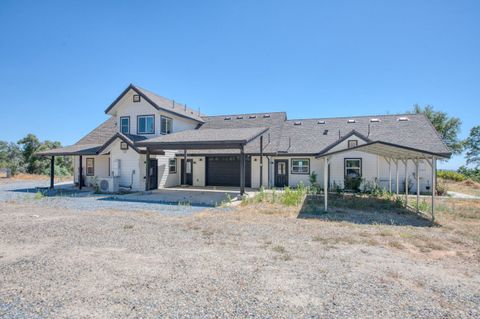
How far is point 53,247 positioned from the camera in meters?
6.13

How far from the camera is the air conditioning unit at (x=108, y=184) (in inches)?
669

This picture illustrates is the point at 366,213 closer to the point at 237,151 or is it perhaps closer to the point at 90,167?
the point at 237,151

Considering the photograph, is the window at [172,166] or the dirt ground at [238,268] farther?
the window at [172,166]

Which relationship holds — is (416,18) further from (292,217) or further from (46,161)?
(46,161)

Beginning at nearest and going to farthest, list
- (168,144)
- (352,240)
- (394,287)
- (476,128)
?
(394,287) < (352,240) < (168,144) < (476,128)

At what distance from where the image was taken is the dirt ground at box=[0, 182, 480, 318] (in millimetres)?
3637

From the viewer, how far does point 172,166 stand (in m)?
20.9

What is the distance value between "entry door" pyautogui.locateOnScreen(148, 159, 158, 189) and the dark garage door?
4167mm

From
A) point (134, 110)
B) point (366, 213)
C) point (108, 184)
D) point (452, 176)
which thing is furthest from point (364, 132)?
point (108, 184)

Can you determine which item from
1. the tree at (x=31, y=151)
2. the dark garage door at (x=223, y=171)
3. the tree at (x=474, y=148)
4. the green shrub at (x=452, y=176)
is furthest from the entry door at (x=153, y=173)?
the tree at (x=474, y=148)

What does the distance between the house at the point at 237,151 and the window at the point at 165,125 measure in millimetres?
71

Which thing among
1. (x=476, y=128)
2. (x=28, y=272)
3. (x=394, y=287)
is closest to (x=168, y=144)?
(x=28, y=272)

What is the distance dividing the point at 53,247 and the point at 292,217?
7.02m

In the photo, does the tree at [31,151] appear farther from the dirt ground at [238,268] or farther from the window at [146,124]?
the dirt ground at [238,268]
